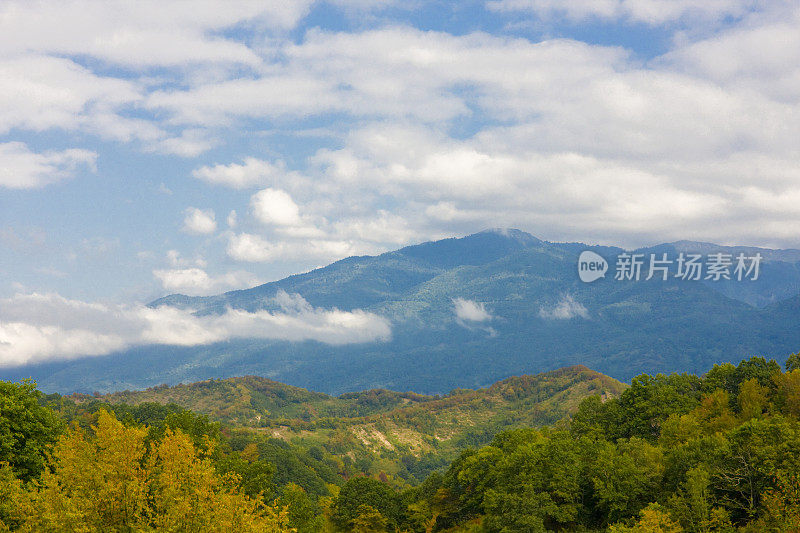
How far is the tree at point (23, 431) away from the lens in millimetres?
47812

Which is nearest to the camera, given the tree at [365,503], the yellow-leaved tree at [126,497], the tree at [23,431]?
the yellow-leaved tree at [126,497]

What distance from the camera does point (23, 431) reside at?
50.3m

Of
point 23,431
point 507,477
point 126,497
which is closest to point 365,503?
point 507,477

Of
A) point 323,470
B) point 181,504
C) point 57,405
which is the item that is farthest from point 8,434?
point 57,405

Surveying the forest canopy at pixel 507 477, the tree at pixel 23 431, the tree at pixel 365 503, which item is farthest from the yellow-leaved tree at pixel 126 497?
the tree at pixel 365 503

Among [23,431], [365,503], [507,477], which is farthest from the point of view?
[365,503]

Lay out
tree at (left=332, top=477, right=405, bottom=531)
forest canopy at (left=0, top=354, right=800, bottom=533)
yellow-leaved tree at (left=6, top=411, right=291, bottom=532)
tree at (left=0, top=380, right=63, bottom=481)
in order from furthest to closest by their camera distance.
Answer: tree at (left=332, top=477, right=405, bottom=531), tree at (left=0, top=380, right=63, bottom=481), forest canopy at (left=0, top=354, right=800, bottom=533), yellow-leaved tree at (left=6, top=411, right=291, bottom=532)

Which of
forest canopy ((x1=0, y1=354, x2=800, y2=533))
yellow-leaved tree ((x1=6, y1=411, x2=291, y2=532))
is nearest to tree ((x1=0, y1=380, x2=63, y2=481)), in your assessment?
forest canopy ((x1=0, y1=354, x2=800, y2=533))

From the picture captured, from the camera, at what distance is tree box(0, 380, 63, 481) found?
47812mm

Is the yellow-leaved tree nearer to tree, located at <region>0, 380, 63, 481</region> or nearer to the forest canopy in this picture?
the forest canopy

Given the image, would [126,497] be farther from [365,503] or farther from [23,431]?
[365,503]

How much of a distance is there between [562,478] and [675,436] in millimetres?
20440

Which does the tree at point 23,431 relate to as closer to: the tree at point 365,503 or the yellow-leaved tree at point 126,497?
the yellow-leaved tree at point 126,497

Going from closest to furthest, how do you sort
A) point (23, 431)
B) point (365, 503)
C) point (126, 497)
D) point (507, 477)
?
point (126, 497), point (23, 431), point (507, 477), point (365, 503)
